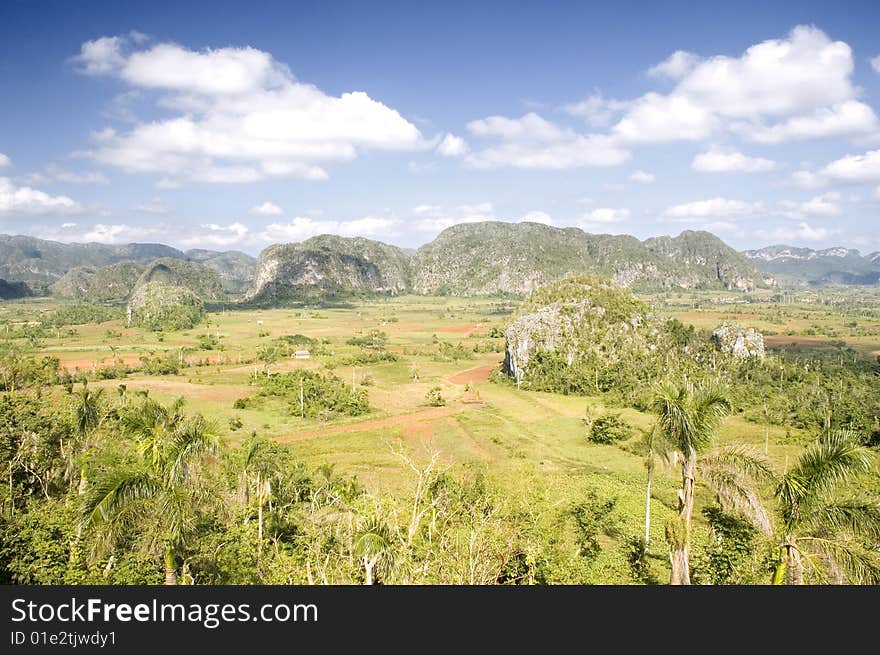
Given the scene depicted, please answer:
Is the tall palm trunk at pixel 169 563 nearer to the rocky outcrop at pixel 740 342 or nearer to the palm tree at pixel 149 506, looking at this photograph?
the palm tree at pixel 149 506

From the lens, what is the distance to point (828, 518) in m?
8.95

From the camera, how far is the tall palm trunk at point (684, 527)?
10.5m

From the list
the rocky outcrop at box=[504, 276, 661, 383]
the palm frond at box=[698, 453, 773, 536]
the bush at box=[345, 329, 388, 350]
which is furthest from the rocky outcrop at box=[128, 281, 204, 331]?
the palm frond at box=[698, 453, 773, 536]

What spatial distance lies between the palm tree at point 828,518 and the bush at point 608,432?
33.9 m

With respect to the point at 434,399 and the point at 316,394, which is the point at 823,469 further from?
the point at 316,394

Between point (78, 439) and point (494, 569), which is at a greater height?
point (78, 439)

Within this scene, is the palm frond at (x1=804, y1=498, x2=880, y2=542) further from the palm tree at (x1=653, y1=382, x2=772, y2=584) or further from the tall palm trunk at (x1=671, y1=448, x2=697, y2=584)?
the tall palm trunk at (x1=671, y1=448, x2=697, y2=584)

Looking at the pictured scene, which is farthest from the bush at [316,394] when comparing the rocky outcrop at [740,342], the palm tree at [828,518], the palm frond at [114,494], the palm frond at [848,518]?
the rocky outcrop at [740,342]

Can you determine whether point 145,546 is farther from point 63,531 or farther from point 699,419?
point 699,419

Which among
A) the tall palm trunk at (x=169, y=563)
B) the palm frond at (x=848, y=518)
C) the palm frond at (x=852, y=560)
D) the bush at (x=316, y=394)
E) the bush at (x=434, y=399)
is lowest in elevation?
the bush at (x=434, y=399)

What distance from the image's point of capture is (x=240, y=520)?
59.7 ft

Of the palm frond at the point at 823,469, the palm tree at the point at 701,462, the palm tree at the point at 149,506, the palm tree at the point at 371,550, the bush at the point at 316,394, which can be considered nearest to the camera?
the palm tree at the point at 371,550

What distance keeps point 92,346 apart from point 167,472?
10417 cm

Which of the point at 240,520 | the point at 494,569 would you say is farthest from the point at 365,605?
the point at 240,520
